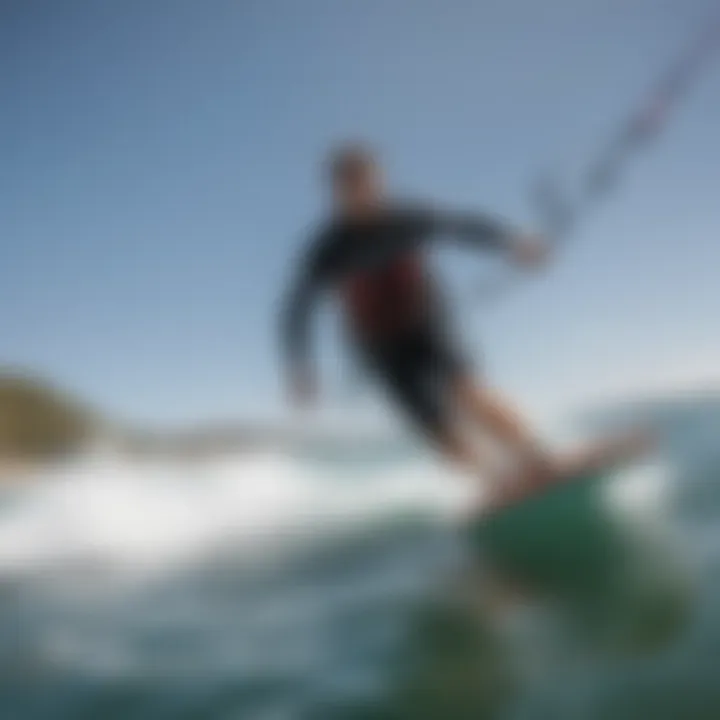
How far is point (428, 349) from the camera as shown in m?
1.91

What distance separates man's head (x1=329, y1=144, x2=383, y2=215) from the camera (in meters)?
1.84

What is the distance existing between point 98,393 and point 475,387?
1.91ft

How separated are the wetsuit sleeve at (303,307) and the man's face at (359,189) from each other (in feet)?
0.23

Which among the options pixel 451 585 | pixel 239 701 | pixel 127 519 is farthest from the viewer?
pixel 127 519

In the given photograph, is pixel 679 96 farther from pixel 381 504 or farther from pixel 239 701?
pixel 239 701

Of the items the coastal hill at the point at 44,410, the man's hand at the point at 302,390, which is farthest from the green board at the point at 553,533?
the coastal hill at the point at 44,410

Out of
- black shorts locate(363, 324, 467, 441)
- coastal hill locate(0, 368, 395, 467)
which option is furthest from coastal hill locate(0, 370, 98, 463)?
black shorts locate(363, 324, 467, 441)

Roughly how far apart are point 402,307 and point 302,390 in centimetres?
19

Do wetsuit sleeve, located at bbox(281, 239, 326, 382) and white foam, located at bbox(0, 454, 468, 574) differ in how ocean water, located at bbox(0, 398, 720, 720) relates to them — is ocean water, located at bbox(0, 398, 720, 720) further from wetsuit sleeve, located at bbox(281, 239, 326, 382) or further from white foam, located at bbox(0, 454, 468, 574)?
wetsuit sleeve, located at bbox(281, 239, 326, 382)

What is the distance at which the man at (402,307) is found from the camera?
185 cm

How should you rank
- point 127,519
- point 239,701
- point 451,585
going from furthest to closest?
1. point 127,519
2. point 451,585
3. point 239,701

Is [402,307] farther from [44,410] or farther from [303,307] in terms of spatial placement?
[44,410]

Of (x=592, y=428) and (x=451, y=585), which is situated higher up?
(x=592, y=428)

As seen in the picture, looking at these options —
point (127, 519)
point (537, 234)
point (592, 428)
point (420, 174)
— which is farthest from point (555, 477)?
point (127, 519)
